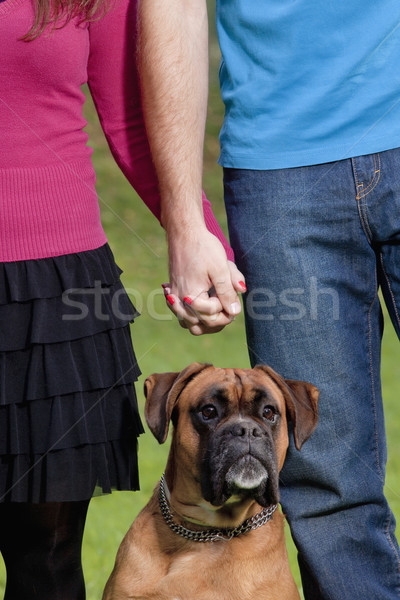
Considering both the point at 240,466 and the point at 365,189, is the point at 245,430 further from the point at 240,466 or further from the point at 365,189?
the point at 365,189

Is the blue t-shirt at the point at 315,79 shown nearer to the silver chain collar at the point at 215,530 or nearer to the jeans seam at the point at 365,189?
the jeans seam at the point at 365,189

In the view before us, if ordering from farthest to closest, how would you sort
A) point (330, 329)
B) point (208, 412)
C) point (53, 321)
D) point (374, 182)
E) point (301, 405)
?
point (208, 412), point (301, 405), point (330, 329), point (374, 182), point (53, 321)

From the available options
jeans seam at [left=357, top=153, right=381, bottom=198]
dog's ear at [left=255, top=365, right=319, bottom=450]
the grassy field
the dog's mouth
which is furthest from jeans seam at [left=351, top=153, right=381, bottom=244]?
the grassy field

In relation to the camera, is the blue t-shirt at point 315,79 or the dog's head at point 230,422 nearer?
the blue t-shirt at point 315,79

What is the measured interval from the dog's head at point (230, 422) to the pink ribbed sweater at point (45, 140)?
0.84 meters

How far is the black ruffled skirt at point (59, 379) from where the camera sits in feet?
6.56

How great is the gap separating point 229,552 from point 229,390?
554 millimetres

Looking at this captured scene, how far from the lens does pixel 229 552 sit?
2584 mm

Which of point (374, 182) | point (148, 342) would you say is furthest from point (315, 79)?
point (148, 342)

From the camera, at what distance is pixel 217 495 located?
8.54 feet

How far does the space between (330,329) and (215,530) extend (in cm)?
83

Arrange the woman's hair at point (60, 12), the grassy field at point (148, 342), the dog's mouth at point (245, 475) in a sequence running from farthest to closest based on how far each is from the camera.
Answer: the grassy field at point (148, 342), the dog's mouth at point (245, 475), the woman's hair at point (60, 12)

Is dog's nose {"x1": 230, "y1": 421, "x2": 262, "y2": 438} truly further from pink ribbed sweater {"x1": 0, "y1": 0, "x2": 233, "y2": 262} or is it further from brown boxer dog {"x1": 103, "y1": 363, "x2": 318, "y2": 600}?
pink ribbed sweater {"x1": 0, "y1": 0, "x2": 233, "y2": 262}

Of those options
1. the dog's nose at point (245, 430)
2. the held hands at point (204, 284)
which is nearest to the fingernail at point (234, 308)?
the held hands at point (204, 284)
